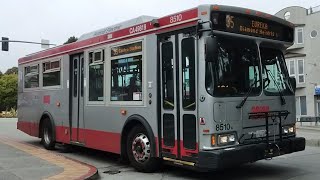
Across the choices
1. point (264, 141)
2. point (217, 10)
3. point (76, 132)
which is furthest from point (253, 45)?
point (76, 132)

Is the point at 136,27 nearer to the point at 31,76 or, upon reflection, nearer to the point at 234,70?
the point at 234,70

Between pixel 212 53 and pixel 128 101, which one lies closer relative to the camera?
pixel 212 53

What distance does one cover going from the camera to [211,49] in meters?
7.38

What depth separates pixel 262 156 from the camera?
26.0 ft

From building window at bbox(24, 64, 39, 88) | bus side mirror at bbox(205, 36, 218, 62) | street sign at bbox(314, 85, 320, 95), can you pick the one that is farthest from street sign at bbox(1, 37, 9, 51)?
bus side mirror at bbox(205, 36, 218, 62)

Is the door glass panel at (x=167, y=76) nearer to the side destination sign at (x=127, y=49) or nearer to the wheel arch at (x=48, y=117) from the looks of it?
the side destination sign at (x=127, y=49)

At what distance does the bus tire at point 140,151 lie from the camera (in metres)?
9.06

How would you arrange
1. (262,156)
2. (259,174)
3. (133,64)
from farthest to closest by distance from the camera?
1. (133,64)
2. (259,174)
3. (262,156)

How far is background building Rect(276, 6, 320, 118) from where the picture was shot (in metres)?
39.5

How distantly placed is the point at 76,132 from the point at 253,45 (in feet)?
18.7

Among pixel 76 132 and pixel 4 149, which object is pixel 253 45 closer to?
pixel 76 132

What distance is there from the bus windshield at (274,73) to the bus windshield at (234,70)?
0.25m

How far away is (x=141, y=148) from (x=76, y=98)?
11.5 ft

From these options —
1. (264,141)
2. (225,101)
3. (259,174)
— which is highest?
(225,101)
